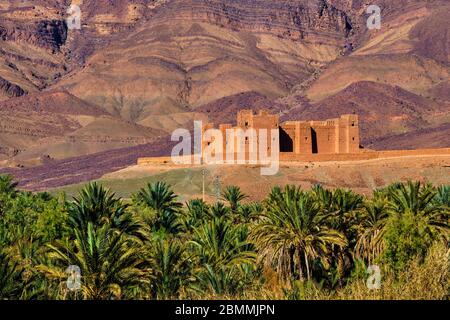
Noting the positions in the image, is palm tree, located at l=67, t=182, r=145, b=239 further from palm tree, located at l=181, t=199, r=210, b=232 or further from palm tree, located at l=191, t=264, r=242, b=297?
palm tree, located at l=181, t=199, r=210, b=232

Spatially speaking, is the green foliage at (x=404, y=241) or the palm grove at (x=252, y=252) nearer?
the palm grove at (x=252, y=252)

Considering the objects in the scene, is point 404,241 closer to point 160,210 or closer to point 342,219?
point 342,219

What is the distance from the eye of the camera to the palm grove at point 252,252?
24359mm

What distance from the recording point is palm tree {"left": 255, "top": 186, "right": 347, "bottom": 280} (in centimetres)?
3053

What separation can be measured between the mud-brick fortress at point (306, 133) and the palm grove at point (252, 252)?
159ft

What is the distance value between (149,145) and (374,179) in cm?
9285

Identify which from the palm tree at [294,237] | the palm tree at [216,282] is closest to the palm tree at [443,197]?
the palm tree at [294,237]

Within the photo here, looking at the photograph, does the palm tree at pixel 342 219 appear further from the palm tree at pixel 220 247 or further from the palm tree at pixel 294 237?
the palm tree at pixel 220 247

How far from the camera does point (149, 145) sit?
6870 inches

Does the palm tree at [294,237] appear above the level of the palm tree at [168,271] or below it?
above

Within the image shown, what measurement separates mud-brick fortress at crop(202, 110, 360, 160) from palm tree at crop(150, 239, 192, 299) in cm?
5842

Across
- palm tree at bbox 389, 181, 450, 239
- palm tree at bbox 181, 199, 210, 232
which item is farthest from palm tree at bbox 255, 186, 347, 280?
palm tree at bbox 181, 199, 210, 232

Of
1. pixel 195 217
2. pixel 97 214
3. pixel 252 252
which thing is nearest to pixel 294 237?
pixel 252 252

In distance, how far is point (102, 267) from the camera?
25.2m
